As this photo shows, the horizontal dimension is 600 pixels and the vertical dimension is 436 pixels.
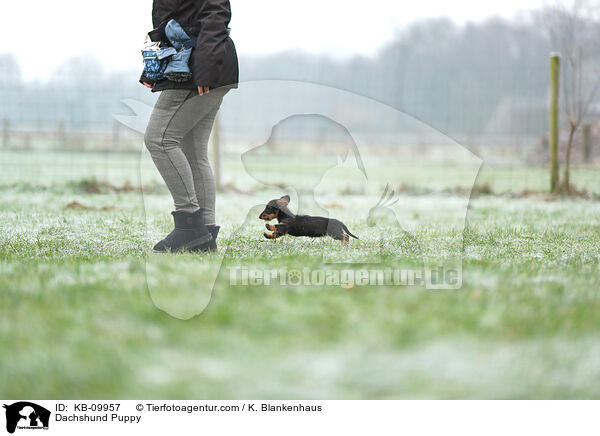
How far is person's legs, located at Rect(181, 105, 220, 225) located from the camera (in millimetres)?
3266

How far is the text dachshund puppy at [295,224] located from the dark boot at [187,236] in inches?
13.5

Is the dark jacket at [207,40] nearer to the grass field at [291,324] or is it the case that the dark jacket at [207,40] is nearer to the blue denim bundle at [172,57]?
the blue denim bundle at [172,57]

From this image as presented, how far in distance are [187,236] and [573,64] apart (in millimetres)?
5749

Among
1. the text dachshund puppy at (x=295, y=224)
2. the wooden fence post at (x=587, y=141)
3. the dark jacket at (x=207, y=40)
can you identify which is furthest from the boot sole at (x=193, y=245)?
the wooden fence post at (x=587, y=141)

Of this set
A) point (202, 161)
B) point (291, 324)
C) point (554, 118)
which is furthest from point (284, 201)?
point (554, 118)

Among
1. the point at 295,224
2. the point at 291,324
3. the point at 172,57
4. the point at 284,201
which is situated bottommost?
the point at 291,324

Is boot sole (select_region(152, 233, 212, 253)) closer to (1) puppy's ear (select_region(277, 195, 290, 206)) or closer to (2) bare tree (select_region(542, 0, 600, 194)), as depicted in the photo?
(1) puppy's ear (select_region(277, 195, 290, 206))

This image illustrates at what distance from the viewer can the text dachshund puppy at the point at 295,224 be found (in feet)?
11.0

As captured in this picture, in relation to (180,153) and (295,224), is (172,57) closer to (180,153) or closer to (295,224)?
(180,153)

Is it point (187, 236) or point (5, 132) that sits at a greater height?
point (5, 132)
